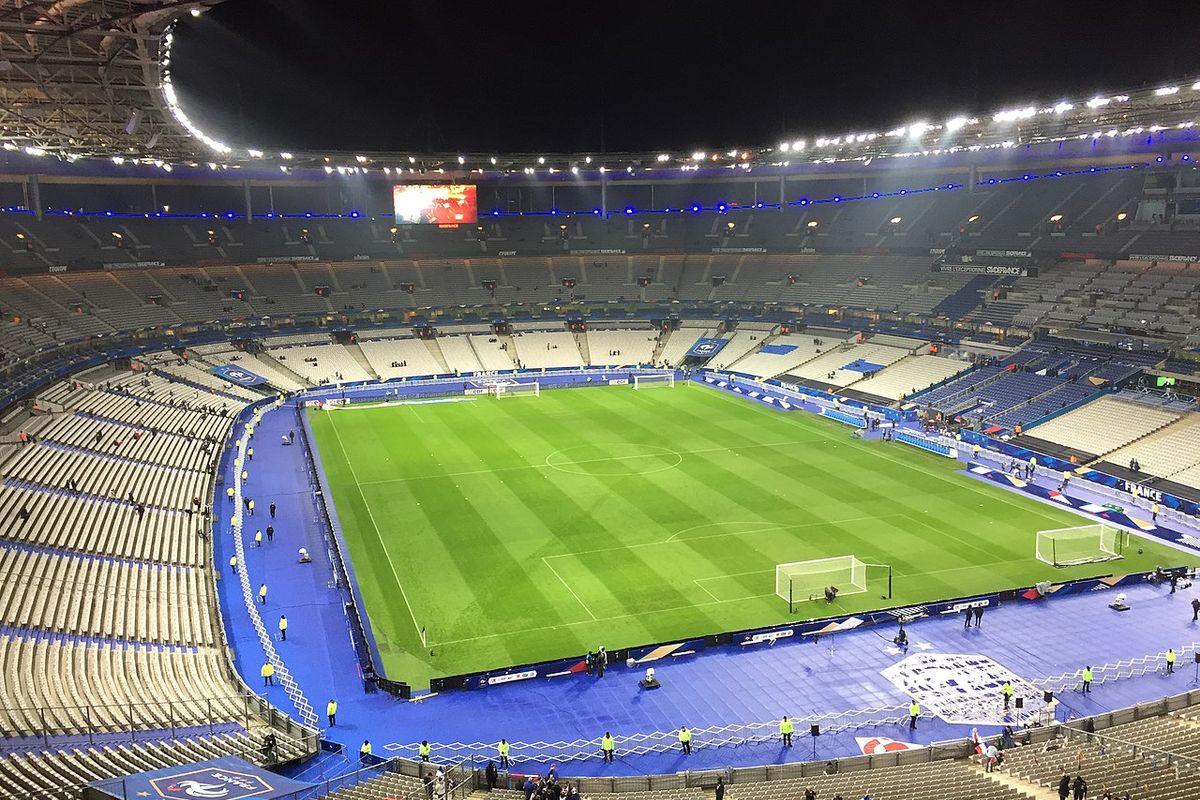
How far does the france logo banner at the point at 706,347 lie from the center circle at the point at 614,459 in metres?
29.3

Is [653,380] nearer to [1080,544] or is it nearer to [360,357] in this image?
[360,357]

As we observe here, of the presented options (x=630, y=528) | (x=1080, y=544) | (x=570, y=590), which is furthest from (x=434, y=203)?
(x=1080, y=544)

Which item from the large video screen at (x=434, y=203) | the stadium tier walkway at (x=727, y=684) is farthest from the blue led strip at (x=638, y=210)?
the stadium tier walkway at (x=727, y=684)

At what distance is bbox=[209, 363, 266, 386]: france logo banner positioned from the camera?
6850cm

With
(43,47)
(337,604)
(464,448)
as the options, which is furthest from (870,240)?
(43,47)

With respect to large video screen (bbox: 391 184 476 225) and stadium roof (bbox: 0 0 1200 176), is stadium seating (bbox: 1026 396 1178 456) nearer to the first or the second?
stadium roof (bbox: 0 0 1200 176)

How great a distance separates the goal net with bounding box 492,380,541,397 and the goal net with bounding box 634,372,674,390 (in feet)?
25.3

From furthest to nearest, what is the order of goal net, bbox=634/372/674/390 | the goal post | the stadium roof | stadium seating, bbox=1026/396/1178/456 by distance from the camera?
→ 1. goal net, bbox=634/372/674/390
2. stadium seating, bbox=1026/396/1178/456
3. the goal post
4. the stadium roof

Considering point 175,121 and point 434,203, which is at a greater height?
point 434,203

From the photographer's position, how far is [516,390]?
229 ft

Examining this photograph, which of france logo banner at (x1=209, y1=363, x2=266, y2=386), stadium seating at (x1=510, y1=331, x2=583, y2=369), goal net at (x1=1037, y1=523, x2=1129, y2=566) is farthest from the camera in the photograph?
stadium seating at (x1=510, y1=331, x2=583, y2=369)

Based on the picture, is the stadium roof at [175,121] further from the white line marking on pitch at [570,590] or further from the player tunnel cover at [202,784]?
the white line marking on pitch at [570,590]

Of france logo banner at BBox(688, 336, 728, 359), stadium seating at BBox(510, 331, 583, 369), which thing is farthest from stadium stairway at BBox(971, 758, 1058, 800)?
stadium seating at BBox(510, 331, 583, 369)

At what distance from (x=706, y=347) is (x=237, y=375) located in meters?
38.4
